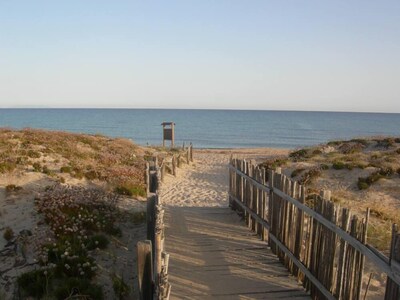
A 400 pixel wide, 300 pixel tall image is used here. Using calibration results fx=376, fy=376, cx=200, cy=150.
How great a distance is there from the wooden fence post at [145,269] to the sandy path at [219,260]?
72 centimetres

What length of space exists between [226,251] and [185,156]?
1729 centimetres

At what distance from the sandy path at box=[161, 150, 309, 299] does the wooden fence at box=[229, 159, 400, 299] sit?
11.6 inches

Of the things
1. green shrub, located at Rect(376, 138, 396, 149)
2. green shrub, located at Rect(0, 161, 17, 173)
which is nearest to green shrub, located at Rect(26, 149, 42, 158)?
green shrub, located at Rect(0, 161, 17, 173)

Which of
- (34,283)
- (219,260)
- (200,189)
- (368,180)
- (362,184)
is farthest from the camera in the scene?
(200,189)

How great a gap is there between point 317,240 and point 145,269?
2.40 meters

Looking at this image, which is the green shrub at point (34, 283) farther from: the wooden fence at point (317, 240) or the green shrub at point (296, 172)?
the green shrub at point (296, 172)

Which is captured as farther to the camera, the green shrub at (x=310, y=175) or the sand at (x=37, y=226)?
the green shrub at (x=310, y=175)

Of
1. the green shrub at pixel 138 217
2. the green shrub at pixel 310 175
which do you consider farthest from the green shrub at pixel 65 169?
the green shrub at pixel 310 175

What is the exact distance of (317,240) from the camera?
5.25 meters

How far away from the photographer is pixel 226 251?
23.6 ft

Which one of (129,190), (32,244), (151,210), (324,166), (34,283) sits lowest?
(34,283)

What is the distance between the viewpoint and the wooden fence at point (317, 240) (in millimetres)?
4184

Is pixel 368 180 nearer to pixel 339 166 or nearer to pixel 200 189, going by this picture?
pixel 339 166

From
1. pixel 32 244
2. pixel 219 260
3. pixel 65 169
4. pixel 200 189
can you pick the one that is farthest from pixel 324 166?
pixel 32 244
